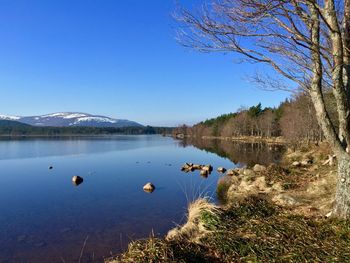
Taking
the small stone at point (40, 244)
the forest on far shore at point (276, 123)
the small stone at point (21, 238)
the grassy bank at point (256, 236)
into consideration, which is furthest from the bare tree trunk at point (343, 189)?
the small stone at point (21, 238)

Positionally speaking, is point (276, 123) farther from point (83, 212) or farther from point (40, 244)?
point (40, 244)

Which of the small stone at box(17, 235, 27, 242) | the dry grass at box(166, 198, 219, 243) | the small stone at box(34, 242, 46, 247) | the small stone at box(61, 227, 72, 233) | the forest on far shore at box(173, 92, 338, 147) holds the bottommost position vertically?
the small stone at box(34, 242, 46, 247)

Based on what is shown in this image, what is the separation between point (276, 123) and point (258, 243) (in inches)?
3051

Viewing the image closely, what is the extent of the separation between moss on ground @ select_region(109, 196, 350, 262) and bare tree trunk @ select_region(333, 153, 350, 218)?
31 centimetres

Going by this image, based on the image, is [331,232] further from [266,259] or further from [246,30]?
[246,30]

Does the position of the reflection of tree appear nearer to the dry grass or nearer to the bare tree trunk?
the dry grass

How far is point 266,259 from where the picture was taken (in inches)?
200

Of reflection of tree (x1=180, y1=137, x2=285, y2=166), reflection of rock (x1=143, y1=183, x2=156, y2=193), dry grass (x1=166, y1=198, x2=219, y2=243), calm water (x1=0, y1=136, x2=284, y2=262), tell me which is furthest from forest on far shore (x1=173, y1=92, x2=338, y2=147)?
reflection of rock (x1=143, y1=183, x2=156, y2=193)

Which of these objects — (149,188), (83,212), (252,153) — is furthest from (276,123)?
(83,212)

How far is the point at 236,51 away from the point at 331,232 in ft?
14.4

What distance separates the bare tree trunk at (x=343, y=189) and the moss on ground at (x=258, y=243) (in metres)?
0.31

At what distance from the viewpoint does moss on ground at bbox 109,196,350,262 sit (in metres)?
5.16

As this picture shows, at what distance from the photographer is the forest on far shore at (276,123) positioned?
43.4m

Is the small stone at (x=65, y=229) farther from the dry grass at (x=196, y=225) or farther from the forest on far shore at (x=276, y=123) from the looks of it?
the forest on far shore at (x=276, y=123)
